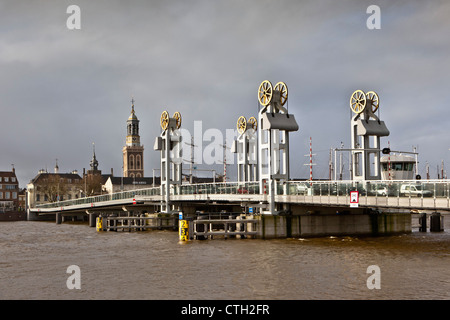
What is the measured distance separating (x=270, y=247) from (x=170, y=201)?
118 feet

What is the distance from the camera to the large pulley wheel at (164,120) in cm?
7986

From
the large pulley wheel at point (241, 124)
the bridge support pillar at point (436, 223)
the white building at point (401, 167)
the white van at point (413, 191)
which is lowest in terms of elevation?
the bridge support pillar at point (436, 223)

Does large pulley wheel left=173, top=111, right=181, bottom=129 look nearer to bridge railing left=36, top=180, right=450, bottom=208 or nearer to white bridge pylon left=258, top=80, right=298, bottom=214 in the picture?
bridge railing left=36, top=180, right=450, bottom=208

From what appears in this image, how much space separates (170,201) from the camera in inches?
3226

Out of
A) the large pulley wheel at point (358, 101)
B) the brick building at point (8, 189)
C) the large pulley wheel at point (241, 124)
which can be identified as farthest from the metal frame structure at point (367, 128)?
the brick building at point (8, 189)

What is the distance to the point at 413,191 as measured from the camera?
1635 inches

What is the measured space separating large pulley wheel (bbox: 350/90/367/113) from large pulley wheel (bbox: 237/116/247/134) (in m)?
24.6

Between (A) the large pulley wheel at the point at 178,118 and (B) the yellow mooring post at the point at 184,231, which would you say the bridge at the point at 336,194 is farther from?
(A) the large pulley wheel at the point at 178,118

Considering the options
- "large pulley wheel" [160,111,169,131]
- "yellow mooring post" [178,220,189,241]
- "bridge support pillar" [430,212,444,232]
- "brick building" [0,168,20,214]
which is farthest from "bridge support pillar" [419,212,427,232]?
"brick building" [0,168,20,214]

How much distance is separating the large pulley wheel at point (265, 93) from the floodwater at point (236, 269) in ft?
46.1

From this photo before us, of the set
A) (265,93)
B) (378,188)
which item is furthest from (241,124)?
(378,188)
